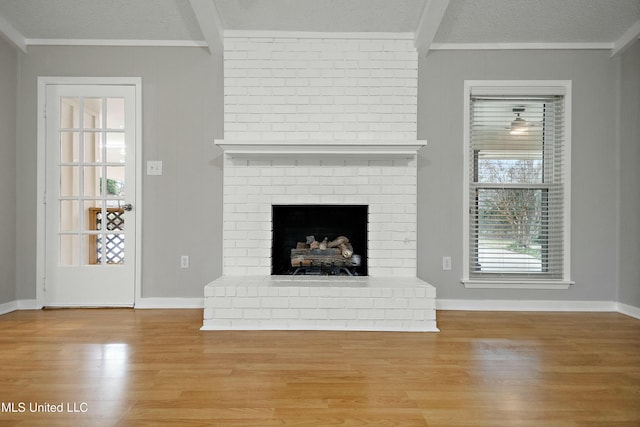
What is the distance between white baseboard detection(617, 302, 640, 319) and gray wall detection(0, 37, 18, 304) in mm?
5145

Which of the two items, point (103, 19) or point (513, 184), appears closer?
point (103, 19)

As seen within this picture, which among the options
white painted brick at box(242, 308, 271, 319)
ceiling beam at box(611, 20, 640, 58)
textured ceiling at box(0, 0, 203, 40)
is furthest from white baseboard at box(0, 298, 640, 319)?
textured ceiling at box(0, 0, 203, 40)

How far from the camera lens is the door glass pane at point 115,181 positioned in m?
3.23

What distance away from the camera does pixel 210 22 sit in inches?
108

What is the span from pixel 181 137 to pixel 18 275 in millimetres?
1835

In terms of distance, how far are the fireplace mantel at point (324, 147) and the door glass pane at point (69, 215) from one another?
4.84 feet

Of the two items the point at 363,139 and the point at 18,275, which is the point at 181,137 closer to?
the point at 363,139

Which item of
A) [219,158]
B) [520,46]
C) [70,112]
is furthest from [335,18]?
[70,112]

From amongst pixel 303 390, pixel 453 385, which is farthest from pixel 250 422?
pixel 453 385

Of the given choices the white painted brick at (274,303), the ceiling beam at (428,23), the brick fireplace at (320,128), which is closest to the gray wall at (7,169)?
the brick fireplace at (320,128)

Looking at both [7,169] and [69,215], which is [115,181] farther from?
[7,169]

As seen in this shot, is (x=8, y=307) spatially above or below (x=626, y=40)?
below

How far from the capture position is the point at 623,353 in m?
2.16

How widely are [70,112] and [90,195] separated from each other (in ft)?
2.45
